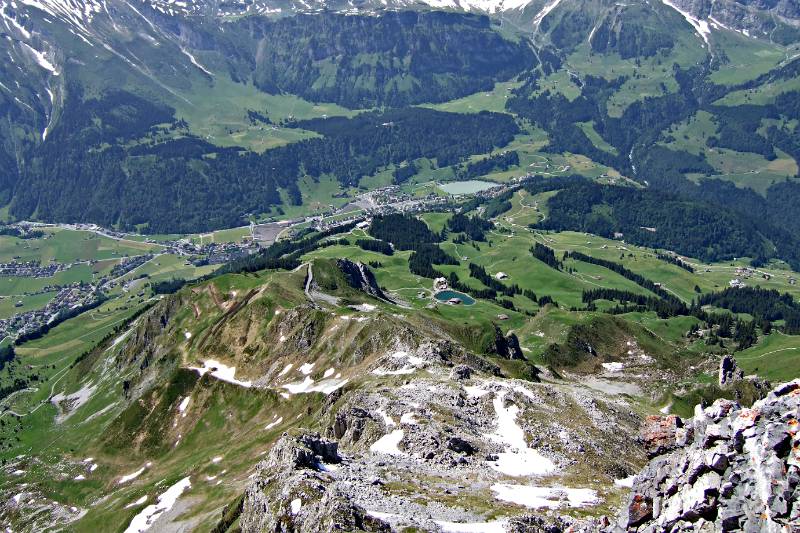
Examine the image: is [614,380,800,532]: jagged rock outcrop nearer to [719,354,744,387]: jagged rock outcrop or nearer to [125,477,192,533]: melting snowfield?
[125,477,192,533]: melting snowfield

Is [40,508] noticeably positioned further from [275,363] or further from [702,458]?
[702,458]

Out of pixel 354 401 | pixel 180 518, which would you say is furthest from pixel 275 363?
pixel 354 401

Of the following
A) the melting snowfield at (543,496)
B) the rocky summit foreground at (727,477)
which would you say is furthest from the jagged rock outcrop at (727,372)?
the rocky summit foreground at (727,477)

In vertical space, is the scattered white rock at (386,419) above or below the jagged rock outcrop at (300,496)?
below

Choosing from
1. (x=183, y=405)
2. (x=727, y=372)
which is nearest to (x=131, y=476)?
(x=183, y=405)

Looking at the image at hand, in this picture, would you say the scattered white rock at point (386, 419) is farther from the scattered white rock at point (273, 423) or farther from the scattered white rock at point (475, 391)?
the scattered white rock at point (273, 423)
